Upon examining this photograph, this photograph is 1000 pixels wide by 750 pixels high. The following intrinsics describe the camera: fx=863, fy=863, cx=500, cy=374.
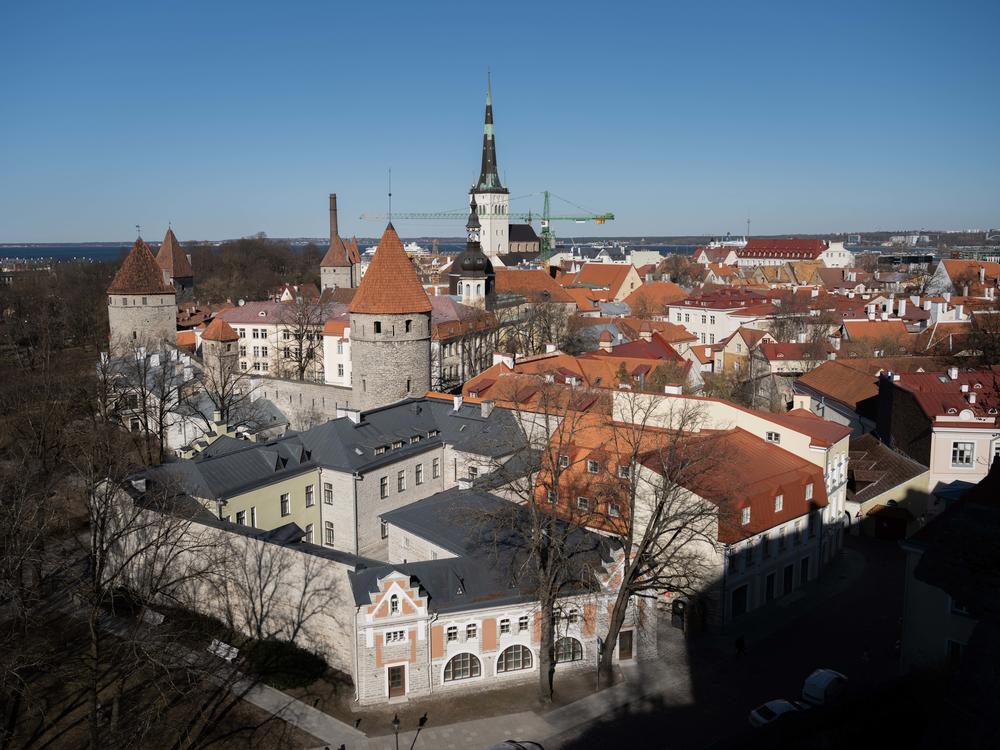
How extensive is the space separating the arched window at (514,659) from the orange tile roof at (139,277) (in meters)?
37.6

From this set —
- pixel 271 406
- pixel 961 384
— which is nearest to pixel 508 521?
pixel 961 384

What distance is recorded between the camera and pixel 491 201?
110m

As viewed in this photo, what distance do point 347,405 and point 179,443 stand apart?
8.03 metres

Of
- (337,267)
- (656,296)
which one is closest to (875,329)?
→ (656,296)

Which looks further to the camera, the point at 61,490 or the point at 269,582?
the point at 61,490

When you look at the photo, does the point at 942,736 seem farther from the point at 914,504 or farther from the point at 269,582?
the point at 914,504

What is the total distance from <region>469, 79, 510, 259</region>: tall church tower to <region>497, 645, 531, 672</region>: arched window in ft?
297

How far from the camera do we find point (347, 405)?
36.0 m

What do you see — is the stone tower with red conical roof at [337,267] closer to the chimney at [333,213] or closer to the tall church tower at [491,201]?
the chimney at [333,213]

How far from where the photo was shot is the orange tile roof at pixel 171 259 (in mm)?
75500

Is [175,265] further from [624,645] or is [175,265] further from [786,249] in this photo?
[786,249]

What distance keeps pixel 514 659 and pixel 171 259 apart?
217 ft

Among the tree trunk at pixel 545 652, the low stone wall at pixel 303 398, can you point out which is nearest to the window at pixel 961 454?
the tree trunk at pixel 545 652

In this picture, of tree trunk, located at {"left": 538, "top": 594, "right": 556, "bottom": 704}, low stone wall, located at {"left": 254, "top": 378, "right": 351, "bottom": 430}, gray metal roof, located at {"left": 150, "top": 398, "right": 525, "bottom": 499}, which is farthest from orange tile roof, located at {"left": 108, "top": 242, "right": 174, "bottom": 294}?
tree trunk, located at {"left": 538, "top": 594, "right": 556, "bottom": 704}
